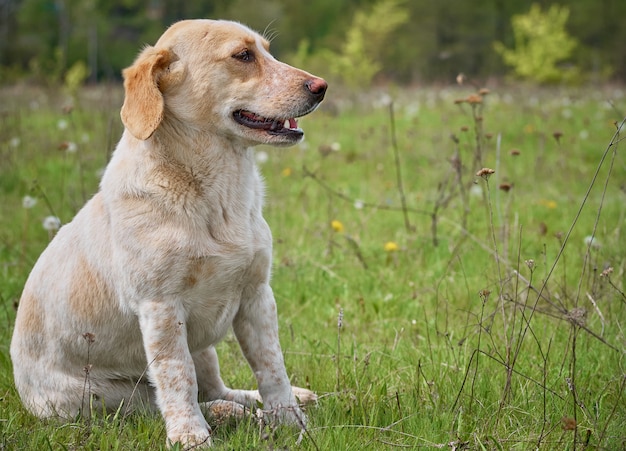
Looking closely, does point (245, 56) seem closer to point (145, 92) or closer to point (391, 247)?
point (145, 92)

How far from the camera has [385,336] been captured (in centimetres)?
404

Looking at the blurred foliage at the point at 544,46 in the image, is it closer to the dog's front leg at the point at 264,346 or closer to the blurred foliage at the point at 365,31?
the blurred foliage at the point at 365,31

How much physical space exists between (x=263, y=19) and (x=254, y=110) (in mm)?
29424

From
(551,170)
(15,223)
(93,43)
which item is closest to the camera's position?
(15,223)

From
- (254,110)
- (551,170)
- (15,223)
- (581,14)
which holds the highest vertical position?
(581,14)

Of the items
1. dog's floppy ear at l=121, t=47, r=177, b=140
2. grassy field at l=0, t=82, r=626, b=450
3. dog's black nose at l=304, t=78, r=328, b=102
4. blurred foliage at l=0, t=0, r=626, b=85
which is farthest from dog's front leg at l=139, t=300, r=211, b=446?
blurred foliage at l=0, t=0, r=626, b=85

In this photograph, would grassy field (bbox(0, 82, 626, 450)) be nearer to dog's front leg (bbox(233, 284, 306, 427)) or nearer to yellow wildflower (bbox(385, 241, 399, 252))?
yellow wildflower (bbox(385, 241, 399, 252))

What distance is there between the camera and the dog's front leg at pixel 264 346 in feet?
10.0

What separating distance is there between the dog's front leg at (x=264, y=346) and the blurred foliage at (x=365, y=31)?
3455 cm

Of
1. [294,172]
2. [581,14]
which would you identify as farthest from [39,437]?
[581,14]

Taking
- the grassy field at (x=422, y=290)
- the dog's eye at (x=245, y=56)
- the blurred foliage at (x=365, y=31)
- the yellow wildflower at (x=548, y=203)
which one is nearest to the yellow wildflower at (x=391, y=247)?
the grassy field at (x=422, y=290)

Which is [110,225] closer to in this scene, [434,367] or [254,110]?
[254,110]

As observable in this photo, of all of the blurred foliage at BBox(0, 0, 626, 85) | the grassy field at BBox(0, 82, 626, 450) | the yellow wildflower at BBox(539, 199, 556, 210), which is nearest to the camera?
the grassy field at BBox(0, 82, 626, 450)

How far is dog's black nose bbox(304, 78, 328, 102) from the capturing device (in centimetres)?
303
